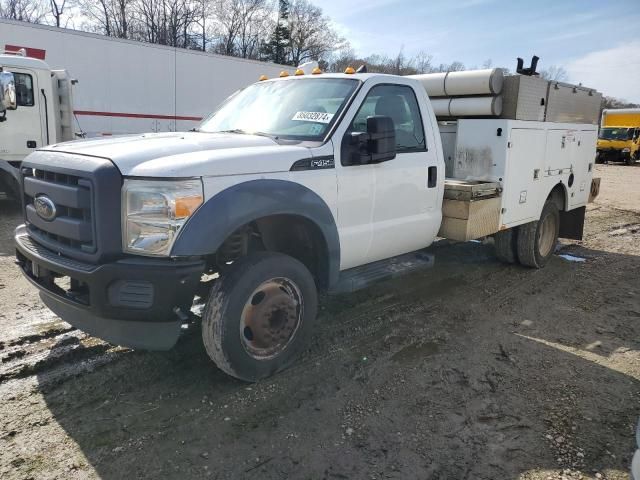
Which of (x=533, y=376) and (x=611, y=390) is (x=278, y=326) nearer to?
(x=533, y=376)

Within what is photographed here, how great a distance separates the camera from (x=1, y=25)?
10938 mm

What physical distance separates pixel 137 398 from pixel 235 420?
2.28 feet

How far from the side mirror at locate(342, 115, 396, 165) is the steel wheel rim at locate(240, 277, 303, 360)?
3.53ft

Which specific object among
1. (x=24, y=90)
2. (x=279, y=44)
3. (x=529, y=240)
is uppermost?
(x=279, y=44)

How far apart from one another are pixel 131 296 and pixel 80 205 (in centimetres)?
62

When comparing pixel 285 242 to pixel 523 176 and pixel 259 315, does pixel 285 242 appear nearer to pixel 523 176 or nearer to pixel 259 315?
pixel 259 315

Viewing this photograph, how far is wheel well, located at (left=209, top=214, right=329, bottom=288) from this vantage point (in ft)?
12.0

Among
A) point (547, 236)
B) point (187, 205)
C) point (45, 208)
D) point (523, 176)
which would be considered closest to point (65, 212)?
point (45, 208)

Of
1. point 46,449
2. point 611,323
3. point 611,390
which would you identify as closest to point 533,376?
point 611,390

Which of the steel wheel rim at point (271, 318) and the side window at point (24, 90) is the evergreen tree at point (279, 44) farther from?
the steel wheel rim at point (271, 318)

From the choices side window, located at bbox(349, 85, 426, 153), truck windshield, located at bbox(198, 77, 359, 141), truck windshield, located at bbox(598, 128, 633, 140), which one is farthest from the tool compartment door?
truck windshield, located at bbox(598, 128, 633, 140)

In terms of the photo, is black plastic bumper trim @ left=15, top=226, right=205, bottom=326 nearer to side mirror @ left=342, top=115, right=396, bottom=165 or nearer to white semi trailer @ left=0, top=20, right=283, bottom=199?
side mirror @ left=342, top=115, right=396, bottom=165

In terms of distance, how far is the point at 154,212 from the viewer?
2.92 meters

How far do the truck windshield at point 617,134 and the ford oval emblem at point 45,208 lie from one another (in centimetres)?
3426
